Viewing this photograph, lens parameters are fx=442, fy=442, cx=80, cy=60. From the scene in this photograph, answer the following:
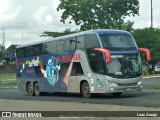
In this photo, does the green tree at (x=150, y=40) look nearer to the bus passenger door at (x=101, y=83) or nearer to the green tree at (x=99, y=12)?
the green tree at (x=99, y=12)

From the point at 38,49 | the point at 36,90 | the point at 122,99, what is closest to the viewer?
the point at 122,99

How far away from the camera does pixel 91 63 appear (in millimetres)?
Result: 24266

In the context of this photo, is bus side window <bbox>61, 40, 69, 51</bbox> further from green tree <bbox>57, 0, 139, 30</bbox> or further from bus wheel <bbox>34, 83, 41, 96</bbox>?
green tree <bbox>57, 0, 139, 30</bbox>

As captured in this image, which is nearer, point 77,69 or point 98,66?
point 98,66

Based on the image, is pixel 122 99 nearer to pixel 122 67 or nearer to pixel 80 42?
pixel 122 67

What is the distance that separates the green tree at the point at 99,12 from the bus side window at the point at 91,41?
3254 centimetres

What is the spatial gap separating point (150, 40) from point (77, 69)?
3728cm

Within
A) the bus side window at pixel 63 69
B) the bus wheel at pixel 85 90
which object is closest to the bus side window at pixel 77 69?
the bus wheel at pixel 85 90

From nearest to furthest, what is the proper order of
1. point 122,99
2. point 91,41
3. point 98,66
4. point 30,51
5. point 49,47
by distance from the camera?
point 122,99 → point 98,66 → point 91,41 → point 49,47 → point 30,51

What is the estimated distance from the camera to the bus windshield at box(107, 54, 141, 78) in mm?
23250

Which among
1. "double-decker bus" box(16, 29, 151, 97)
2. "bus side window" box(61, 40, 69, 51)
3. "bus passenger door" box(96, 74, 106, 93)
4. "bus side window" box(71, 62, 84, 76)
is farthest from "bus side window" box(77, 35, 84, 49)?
"bus passenger door" box(96, 74, 106, 93)

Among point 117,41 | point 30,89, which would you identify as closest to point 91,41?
point 117,41

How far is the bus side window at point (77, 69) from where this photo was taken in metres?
25.4

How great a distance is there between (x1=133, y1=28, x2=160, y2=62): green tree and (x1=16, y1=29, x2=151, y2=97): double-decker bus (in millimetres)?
32202
